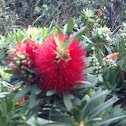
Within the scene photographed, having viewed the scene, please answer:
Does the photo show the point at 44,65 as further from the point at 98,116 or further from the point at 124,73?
the point at 124,73

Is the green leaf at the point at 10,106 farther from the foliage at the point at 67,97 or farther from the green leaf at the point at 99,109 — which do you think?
the green leaf at the point at 99,109

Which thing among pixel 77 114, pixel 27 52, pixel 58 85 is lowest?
pixel 77 114

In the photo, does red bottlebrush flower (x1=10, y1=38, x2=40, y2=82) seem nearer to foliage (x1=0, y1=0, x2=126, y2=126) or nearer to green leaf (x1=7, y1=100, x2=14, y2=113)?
foliage (x1=0, y1=0, x2=126, y2=126)

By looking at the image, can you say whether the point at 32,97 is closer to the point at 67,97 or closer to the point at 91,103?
the point at 67,97

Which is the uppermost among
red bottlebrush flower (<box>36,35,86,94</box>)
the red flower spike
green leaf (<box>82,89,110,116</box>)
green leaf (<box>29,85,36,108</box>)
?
the red flower spike

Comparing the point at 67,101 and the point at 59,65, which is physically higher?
the point at 59,65

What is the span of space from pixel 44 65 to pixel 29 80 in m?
0.10

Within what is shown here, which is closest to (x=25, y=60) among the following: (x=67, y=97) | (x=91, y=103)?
(x=67, y=97)

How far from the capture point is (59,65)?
0.95m

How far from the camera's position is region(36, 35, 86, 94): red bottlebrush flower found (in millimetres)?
951

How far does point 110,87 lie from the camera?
53.3 inches

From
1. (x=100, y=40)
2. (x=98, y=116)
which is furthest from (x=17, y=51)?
(x=100, y=40)

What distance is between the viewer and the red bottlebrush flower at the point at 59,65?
3.12ft

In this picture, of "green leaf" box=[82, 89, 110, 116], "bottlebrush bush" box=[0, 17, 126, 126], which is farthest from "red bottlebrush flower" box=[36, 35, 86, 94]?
"green leaf" box=[82, 89, 110, 116]
